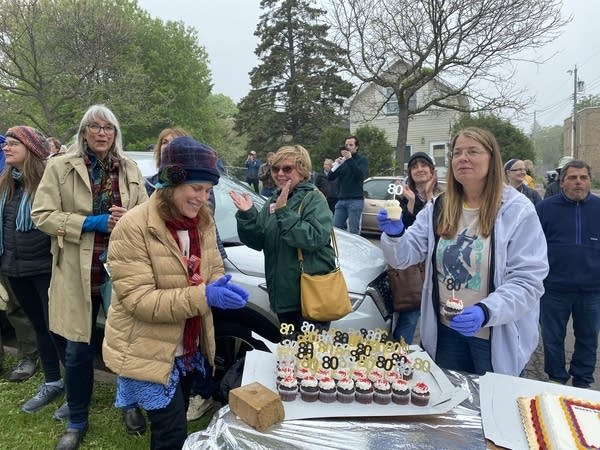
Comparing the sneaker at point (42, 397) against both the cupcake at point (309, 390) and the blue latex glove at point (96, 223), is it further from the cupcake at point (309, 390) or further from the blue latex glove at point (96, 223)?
the cupcake at point (309, 390)

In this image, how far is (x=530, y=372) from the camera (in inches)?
162

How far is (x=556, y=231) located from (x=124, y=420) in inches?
144

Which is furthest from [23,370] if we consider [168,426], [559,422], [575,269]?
[575,269]

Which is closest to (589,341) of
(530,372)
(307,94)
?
(530,372)

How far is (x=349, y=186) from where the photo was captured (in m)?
8.39

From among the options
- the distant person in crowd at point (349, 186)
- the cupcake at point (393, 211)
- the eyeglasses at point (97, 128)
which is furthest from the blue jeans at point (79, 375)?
the distant person in crowd at point (349, 186)

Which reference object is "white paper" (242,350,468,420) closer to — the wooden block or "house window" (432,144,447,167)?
the wooden block

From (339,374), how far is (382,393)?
18 centimetres

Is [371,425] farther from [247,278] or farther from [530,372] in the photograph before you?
[530,372]

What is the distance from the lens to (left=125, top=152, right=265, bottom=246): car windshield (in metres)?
3.52

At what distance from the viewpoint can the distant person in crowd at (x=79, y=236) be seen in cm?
261

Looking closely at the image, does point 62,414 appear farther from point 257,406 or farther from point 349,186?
point 349,186

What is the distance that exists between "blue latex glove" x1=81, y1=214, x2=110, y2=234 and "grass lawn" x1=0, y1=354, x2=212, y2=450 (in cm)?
139

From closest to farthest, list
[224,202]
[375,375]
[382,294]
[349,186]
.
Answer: [375,375] < [382,294] < [224,202] < [349,186]
